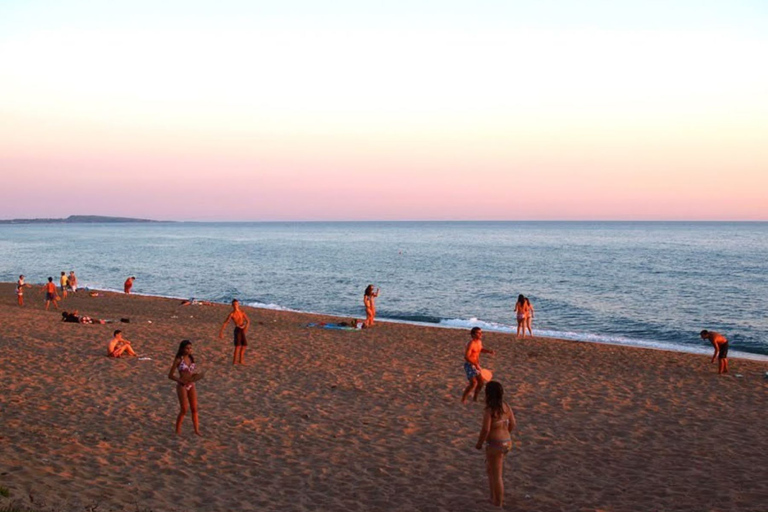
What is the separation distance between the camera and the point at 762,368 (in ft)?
56.0

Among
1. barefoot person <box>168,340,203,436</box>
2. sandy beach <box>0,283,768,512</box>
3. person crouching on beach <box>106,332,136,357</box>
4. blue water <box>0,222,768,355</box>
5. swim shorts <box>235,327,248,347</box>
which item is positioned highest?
barefoot person <box>168,340,203,436</box>

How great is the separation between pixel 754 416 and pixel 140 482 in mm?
10540

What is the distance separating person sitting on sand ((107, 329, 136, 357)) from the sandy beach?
43cm

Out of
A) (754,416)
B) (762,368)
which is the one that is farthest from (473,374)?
(762,368)

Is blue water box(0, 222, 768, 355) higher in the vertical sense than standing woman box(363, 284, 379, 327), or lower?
lower

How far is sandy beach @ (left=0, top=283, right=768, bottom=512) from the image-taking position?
764 centimetres

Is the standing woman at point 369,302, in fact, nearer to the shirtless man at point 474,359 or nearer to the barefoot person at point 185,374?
the shirtless man at point 474,359

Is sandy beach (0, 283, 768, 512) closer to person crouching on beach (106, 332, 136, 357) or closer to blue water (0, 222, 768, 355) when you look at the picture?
person crouching on beach (106, 332, 136, 357)

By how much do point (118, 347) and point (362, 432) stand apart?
8.12 metres

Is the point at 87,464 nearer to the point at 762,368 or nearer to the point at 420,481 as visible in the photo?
the point at 420,481

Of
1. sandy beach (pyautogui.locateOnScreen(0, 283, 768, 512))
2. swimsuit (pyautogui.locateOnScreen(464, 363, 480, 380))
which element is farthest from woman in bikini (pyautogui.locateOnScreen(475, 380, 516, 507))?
swimsuit (pyautogui.locateOnScreen(464, 363, 480, 380))

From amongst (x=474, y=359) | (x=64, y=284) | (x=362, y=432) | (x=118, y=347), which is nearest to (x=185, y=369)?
(x=362, y=432)

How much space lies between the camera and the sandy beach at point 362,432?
7645 mm

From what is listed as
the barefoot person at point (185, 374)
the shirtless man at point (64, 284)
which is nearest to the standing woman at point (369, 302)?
the barefoot person at point (185, 374)
